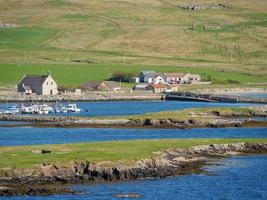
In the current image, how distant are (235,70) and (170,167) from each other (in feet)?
364

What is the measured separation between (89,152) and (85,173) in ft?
14.7

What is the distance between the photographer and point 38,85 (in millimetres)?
140375

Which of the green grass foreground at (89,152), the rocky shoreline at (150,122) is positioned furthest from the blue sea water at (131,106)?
the green grass foreground at (89,152)

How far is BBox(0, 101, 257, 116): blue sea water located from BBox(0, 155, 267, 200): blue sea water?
45.8 m

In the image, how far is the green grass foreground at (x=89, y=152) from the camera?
60562mm

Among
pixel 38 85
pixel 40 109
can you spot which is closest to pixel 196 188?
pixel 40 109

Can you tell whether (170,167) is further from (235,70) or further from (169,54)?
(169,54)

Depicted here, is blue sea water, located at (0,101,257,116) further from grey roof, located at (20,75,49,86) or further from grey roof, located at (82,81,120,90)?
grey roof, located at (82,81,120,90)

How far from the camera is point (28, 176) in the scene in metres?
58.4

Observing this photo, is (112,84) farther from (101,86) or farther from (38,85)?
(38,85)

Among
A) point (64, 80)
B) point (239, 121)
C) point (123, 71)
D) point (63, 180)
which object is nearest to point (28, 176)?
point (63, 180)

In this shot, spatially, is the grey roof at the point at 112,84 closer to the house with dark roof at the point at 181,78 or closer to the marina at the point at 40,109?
the house with dark roof at the point at 181,78

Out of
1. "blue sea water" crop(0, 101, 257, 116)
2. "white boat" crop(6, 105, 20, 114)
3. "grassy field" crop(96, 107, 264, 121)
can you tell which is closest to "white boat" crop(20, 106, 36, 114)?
"white boat" crop(6, 105, 20, 114)

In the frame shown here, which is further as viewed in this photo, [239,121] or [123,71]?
[123,71]
